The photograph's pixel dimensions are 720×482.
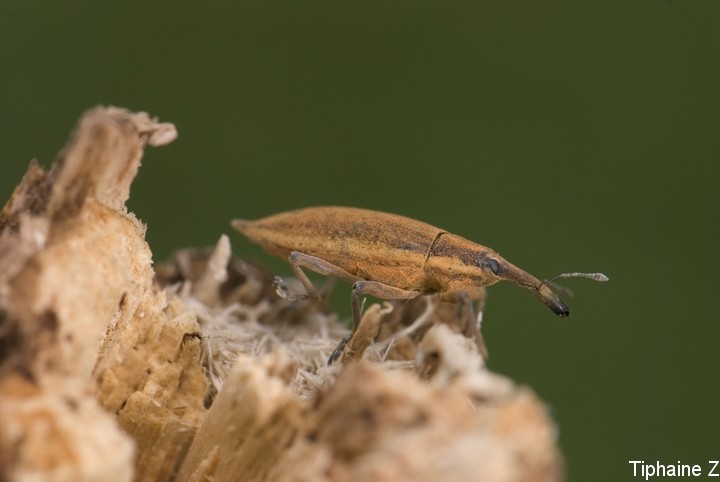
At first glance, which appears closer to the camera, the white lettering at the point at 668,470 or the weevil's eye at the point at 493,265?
the weevil's eye at the point at 493,265

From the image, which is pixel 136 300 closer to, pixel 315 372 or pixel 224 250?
pixel 315 372

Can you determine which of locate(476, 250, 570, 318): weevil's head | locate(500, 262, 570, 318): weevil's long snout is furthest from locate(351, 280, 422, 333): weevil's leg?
locate(500, 262, 570, 318): weevil's long snout

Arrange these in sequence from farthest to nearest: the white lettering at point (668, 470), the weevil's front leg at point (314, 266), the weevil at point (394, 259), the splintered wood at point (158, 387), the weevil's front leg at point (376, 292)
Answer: the white lettering at point (668, 470), the weevil's front leg at point (314, 266), the weevil at point (394, 259), the weevil's front leg at point (376, 292), the splintered wood at point (158, 387)

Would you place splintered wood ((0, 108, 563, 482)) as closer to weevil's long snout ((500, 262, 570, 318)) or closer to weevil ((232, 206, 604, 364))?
weevil ((232, 206, 604, 364))

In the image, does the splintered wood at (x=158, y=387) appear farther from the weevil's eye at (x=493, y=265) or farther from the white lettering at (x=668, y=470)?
the white lettering at (x=668, y=470)

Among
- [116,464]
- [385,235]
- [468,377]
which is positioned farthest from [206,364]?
[385,235]

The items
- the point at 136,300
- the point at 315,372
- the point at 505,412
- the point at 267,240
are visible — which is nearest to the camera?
the point at 505,412

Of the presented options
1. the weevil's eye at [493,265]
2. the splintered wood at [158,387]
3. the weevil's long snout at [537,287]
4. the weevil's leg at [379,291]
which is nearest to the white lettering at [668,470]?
the weevil's long snout at [537,287]
